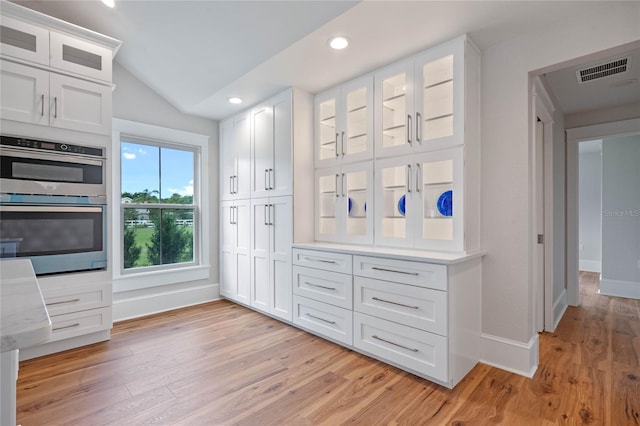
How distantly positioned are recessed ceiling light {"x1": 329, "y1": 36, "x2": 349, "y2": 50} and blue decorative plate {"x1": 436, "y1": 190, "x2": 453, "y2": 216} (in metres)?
1.38

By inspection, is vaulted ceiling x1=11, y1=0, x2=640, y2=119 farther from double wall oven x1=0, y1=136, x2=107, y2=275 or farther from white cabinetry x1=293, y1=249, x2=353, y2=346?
white cabinetry x1=293, y1=249, x2=353, y2=346

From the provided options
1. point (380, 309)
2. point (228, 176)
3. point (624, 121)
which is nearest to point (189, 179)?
point (228, 176)

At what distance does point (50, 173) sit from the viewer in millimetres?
2574

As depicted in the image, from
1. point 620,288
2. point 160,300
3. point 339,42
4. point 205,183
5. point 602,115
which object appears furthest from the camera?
point 620,288

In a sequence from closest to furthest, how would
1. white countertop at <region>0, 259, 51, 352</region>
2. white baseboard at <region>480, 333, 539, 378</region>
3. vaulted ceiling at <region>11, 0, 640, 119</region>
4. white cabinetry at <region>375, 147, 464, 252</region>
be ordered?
white countertop at <region>0, 259, 51, 352</region> → vaulted ceiling at <region>11, 0, 640, 119</region> → white baseboard at <region>480, 333, 539, 378</region> → white cabinetry at <region>375, 147, 464, 252</region>

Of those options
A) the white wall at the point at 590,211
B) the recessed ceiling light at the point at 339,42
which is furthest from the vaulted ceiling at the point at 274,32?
the white wall at the point at 590,211

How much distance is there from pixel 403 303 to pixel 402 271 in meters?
0.23

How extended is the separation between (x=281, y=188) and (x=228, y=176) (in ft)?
3.74

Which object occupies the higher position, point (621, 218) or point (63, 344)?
point (621, 218)

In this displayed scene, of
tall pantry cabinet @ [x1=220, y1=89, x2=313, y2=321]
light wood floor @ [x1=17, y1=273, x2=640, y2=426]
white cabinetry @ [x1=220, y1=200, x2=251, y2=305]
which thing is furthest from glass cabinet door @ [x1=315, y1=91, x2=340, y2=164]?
light wood floor @ [x1=17, y1=273, x2=640, y2=426]

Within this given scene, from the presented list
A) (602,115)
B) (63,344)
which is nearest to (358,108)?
(602,115)

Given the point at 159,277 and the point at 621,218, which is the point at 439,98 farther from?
the point at 621,218

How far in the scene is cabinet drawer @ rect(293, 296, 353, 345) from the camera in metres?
2.67

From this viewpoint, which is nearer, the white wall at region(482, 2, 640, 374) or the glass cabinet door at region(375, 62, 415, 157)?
the white wall at region(482, 2, 640, 374)
